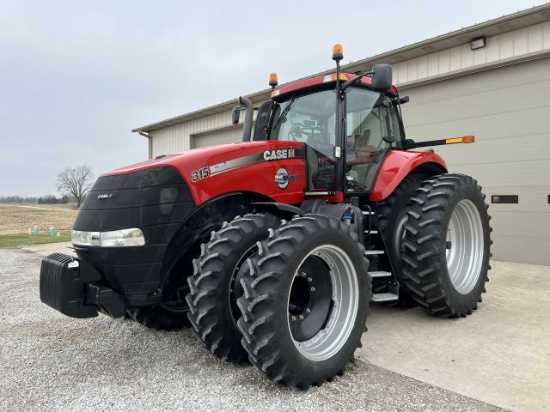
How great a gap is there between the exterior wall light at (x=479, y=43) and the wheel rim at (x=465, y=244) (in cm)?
388

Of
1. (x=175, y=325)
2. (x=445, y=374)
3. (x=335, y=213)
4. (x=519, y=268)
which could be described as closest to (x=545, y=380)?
(x=445, y=374)

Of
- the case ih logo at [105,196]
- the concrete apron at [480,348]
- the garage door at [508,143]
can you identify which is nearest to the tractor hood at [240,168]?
the case ih logo at [105,196]

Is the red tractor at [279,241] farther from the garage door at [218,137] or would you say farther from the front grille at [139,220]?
the garage door at [218,137]

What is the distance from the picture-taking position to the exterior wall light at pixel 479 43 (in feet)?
23.3

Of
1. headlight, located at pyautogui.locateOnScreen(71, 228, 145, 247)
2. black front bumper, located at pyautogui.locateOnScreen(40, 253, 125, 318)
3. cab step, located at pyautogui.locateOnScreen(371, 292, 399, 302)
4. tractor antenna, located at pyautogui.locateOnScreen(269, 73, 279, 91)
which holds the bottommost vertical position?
cab step, located at pyautogui.locateOnScreen(371, 292, 399, 302)

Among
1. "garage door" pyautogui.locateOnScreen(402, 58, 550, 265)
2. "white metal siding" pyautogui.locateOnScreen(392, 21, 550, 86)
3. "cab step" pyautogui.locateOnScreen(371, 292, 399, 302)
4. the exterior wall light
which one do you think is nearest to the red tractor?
"cab step" pyautogui.locateOnScreen(371, 292, 399, 302)

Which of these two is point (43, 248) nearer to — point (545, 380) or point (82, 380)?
point (82, 380)

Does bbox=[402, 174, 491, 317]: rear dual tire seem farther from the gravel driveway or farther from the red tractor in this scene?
the gravel driveway

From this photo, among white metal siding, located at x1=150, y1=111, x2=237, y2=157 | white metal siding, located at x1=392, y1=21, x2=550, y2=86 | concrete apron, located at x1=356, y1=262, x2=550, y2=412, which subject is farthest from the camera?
white metal siding, located at x1=150, y1=111, x2=237, y2=157

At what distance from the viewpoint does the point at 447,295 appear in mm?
3988

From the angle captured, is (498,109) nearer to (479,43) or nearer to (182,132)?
(479,43)

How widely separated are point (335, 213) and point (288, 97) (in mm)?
1428

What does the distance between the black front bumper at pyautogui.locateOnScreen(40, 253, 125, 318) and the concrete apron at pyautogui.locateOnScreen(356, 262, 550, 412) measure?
1.93 metres

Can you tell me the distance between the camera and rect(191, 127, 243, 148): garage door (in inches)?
469
